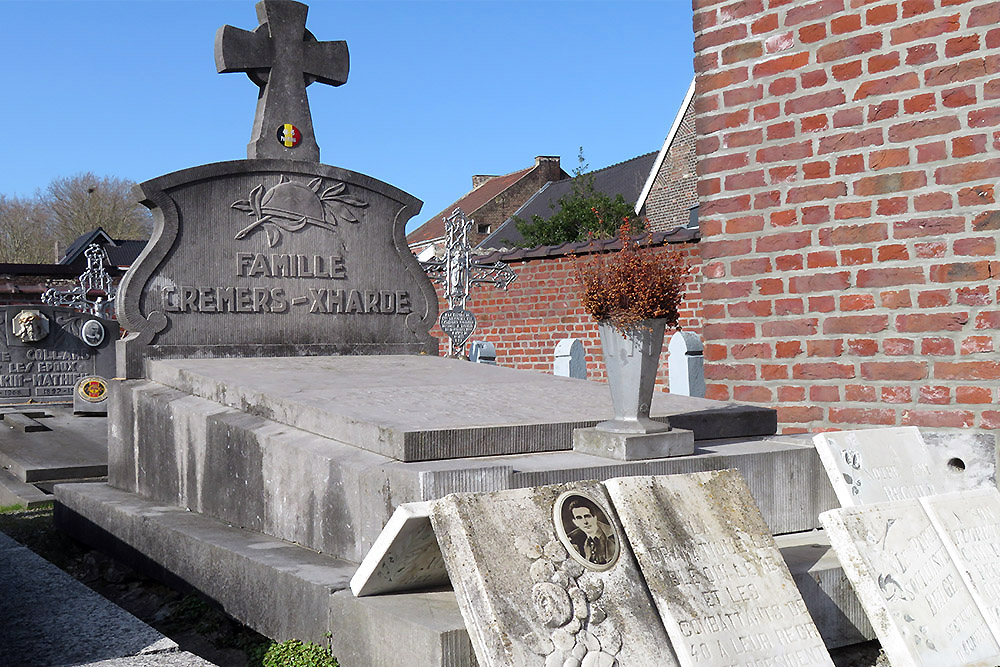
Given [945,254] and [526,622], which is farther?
[945,254]

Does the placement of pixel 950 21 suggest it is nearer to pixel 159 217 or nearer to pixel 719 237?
pixel 719 237

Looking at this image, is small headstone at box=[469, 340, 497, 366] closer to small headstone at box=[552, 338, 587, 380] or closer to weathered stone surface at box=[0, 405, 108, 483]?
small headstone at box=[552, 338, 587, 380]

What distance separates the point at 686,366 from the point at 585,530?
175 inches

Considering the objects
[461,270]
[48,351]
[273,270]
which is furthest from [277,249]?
[461,270]

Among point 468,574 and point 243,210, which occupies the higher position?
point 243,210

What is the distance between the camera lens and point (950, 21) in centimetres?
372

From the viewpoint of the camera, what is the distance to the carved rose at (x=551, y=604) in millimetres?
2309

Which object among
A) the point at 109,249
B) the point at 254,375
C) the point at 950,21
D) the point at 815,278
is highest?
the point at 109,249

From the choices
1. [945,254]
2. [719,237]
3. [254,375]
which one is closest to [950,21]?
[945,254]

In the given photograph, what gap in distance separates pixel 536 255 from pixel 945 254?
28.4 ft

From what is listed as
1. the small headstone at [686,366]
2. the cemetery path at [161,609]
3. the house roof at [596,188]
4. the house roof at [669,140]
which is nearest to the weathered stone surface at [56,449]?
the cemetery path at [161,609]

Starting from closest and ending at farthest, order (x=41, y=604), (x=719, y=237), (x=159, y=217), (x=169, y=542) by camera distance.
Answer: (x=41, y=604) → (x=169, y=542) → (x=719, y=237) → (x=159, y=217)

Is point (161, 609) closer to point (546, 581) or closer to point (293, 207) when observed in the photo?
point (546, 581)

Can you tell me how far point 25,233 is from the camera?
3631 centimetres
